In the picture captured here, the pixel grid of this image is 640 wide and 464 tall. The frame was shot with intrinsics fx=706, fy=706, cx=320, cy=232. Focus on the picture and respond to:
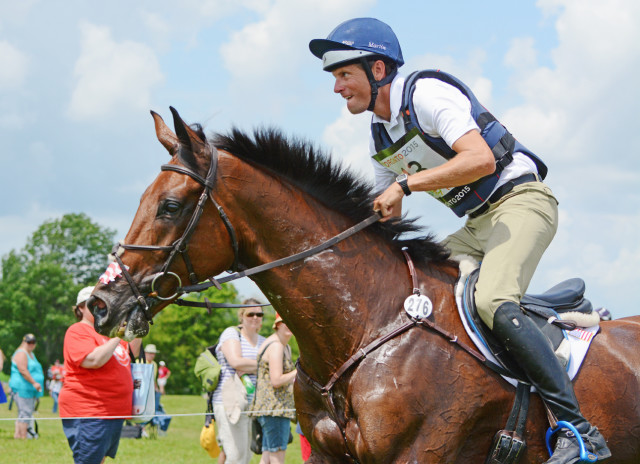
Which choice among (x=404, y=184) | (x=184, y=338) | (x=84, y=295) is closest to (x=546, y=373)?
(x=404, y=184)

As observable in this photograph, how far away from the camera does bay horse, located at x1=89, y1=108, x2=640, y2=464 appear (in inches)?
153

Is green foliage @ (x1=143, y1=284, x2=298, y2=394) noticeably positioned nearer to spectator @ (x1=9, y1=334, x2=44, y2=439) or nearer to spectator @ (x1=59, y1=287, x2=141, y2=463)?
spectator @ (x1=9, y1=334, x2=44, y2=439)

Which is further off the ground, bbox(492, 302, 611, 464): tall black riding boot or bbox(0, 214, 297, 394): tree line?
bbox(0, 214, 297, 394): tree line

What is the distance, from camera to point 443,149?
4.36 meters

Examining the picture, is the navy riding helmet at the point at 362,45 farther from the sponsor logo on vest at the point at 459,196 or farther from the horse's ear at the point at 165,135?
the horse's ear at the point at 165,135

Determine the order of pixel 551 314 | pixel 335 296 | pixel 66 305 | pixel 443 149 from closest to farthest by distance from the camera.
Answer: pixel 335 296 → pixel 443 149 → pixel 551 314 → pixel 66 305

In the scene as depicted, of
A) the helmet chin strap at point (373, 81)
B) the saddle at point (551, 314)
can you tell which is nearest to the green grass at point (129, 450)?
the saddle at point (551, 314)

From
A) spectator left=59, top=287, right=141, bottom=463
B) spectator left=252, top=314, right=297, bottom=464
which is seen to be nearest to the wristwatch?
spectator left=59, top=287, right=141, bottom=463

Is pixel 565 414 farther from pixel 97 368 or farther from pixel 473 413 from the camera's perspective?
pixel 97 368

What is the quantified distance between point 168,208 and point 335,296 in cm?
109

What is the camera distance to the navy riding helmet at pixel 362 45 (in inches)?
173

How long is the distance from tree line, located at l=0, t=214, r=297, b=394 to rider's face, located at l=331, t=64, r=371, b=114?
2252 inches

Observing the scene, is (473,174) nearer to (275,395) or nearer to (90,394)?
(90,394)

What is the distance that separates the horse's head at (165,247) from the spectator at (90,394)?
13.6 feet
